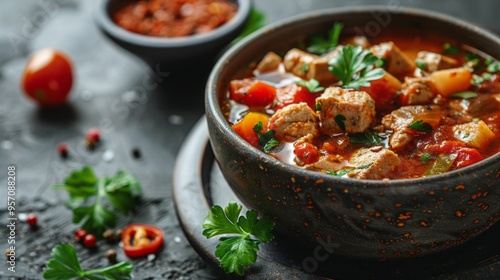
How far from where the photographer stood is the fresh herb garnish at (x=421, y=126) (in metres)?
2.64

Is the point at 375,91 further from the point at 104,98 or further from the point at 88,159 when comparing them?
the point at 104,98

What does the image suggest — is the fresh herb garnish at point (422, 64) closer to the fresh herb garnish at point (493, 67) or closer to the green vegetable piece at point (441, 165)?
the fresh herb garnish at point (493, 67)

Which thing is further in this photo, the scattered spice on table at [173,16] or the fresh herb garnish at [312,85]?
the scattered spice on table at [173,16]

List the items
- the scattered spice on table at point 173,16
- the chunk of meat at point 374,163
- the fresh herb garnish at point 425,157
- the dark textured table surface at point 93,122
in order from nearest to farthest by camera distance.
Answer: the chunk of meat at point 374,163 < the fresh herb garnish at point 425,157 < the dark textured table surface at point 93,122 < the scattered spice on table at point 173,16

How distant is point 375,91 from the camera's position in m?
2.85

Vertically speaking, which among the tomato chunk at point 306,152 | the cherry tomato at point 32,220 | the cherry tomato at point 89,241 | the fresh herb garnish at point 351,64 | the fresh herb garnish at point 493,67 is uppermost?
the fresh herb garnish at point 351,64

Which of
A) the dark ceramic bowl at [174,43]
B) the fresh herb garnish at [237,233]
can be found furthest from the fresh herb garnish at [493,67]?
the dark ceramic bowl at [174,43]

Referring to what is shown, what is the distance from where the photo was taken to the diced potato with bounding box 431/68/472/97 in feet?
9.46

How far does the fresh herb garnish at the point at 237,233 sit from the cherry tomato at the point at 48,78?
2008mm

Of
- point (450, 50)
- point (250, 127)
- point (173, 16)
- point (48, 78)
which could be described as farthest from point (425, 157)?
point (48, 78)

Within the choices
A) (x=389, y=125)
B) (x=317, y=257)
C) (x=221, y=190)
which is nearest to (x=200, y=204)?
(x=221, y=190)

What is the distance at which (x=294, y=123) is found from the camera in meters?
2.66

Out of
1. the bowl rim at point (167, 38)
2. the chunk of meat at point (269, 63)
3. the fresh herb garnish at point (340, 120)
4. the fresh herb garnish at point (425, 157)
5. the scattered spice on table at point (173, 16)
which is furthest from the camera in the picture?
the scattered spice on table at point (173, 16)

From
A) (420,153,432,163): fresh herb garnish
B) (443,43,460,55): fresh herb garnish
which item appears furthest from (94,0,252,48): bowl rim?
(420,153,432,163): fresh herb garnish
